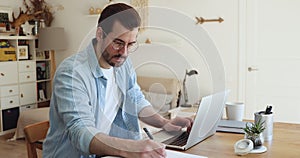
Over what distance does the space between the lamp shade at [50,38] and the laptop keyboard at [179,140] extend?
150 inches

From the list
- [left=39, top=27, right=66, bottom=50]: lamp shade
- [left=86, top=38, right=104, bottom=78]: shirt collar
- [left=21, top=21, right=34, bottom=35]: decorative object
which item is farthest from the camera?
[left=21, top=21, right=34, bottom=35]: decorative object

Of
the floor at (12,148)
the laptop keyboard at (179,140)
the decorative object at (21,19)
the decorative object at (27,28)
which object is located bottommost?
the floor at (12,148)

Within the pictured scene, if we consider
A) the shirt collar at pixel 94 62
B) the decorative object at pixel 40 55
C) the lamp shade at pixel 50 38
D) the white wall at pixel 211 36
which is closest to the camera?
the shirt collar at pixel 94 62

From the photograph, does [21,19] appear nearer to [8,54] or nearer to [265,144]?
[8,54]

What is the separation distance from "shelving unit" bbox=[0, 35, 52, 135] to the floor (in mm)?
396

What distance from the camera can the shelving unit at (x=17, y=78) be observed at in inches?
183

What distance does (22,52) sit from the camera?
4930 millimetres

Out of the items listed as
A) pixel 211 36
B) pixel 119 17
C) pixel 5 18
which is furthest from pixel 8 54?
pixel 119 17

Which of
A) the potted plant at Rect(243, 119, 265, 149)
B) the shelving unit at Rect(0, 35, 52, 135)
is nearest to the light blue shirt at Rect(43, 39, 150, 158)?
the potted plant at Rect(243, 119, 265, 149)

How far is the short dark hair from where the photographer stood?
130cm

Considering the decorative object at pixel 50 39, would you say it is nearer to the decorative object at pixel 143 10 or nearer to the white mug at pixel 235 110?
the decorative object at pixel 143 10

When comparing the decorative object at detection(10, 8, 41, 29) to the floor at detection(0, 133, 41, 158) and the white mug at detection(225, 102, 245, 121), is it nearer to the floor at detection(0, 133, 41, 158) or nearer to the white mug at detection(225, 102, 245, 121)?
the floor at detection(0, 133, 41, 158)

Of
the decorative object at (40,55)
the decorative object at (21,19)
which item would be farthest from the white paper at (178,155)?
the decorative object at (40,55)

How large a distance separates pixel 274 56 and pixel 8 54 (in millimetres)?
3429
